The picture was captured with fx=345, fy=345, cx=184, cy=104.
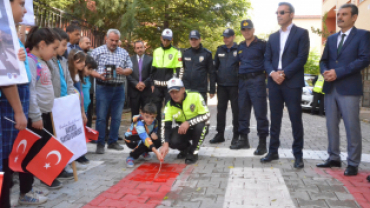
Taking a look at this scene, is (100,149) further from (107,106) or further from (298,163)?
(298,163)

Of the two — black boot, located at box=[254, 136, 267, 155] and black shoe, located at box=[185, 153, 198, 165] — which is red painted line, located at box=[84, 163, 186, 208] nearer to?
black shoe, located at box=[185, 153, 198, 165]

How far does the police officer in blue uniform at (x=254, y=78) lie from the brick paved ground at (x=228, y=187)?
2.02 ft

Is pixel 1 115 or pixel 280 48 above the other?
pixel 280 48

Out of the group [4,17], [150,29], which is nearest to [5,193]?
[4,17]

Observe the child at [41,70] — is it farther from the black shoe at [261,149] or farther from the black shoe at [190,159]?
the black shoe at [261,149]

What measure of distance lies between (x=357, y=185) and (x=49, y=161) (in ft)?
11.3

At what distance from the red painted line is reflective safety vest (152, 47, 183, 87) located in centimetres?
219

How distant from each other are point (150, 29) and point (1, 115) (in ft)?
36.3

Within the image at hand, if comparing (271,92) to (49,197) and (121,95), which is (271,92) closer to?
(121,95)

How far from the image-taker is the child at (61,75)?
415 cm

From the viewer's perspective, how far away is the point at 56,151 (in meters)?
3.70

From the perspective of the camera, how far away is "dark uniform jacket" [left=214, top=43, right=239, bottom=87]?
6.57 m

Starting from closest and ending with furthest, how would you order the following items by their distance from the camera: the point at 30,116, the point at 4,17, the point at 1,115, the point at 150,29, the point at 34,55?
1. the point at 4,17
2. the point at 1,115
3. the point at 30,116
4. the point at 34,55
5. the point at 150,29

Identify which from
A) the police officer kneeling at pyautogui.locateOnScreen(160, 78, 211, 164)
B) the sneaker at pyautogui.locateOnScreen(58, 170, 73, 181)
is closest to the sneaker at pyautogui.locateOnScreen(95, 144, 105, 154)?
the police officer kneeling at pyautogui.locateOnScreen(160, 78, 211, 164)
